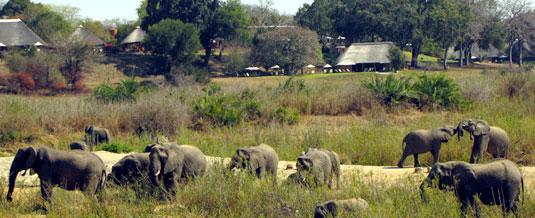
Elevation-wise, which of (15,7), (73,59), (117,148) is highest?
(15,7)

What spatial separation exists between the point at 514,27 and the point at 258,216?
63556 millimetres

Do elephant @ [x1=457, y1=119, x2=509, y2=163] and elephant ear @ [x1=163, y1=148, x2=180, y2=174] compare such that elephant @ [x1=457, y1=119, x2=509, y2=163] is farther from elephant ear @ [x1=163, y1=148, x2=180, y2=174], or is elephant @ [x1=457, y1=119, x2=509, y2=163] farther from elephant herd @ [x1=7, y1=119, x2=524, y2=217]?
elephant ear @ [x1=163, y1=148, x2=180, y2=174]

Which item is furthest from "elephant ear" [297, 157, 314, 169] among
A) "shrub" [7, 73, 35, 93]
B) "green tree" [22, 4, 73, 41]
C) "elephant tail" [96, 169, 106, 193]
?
"green tree" [22, 4, 73, 41]

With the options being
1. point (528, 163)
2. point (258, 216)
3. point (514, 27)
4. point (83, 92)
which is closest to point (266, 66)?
point (83, 92)

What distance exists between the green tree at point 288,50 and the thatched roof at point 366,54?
3.29 meters

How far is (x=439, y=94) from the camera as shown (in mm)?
20578

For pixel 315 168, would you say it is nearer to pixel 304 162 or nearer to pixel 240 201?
pixel 304 162

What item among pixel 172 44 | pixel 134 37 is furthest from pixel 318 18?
pixel 172 44

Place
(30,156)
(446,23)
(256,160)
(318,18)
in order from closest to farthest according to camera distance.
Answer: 1. (30,156)
2. (256,160)
3. (446,23)
4. (318,18)

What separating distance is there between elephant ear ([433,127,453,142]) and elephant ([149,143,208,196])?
477 centimetres

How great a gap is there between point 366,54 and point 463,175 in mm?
53103

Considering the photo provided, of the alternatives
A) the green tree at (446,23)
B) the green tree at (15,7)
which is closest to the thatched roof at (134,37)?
the green tree at (15,7)

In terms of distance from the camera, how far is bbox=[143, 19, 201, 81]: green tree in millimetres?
46125

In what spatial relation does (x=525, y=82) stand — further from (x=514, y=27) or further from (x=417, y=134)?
(x=514, y=27)
